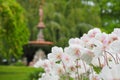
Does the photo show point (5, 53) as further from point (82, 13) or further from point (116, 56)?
point (116, 56)

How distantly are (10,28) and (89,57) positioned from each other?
15.8 m

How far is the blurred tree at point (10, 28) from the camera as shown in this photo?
58.3 ft

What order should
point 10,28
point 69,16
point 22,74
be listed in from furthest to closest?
1. point 69,16
2. point 10,28
3. point 22,74

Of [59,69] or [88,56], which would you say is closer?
[88,56]

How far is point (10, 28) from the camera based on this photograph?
18.2 m

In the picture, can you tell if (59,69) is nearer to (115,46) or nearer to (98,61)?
(98,61)

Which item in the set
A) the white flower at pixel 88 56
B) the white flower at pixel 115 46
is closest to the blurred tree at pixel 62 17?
the white flower at pixel 88 56

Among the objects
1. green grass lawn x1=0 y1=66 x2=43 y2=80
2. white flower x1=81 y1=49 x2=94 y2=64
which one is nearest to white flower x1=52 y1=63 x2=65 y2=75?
white flower x1=81 y1=49 x2=94 y2=64

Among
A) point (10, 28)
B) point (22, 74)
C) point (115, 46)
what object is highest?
point (10, 28)

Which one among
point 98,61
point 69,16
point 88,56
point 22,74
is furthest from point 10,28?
point 88,56

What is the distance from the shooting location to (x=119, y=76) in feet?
6.51

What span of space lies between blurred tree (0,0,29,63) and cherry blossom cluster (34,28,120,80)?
14.2 metres

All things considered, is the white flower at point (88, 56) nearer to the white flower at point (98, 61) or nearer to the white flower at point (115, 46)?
the white flower at point (98, 61)

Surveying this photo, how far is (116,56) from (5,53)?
53.8 ft
